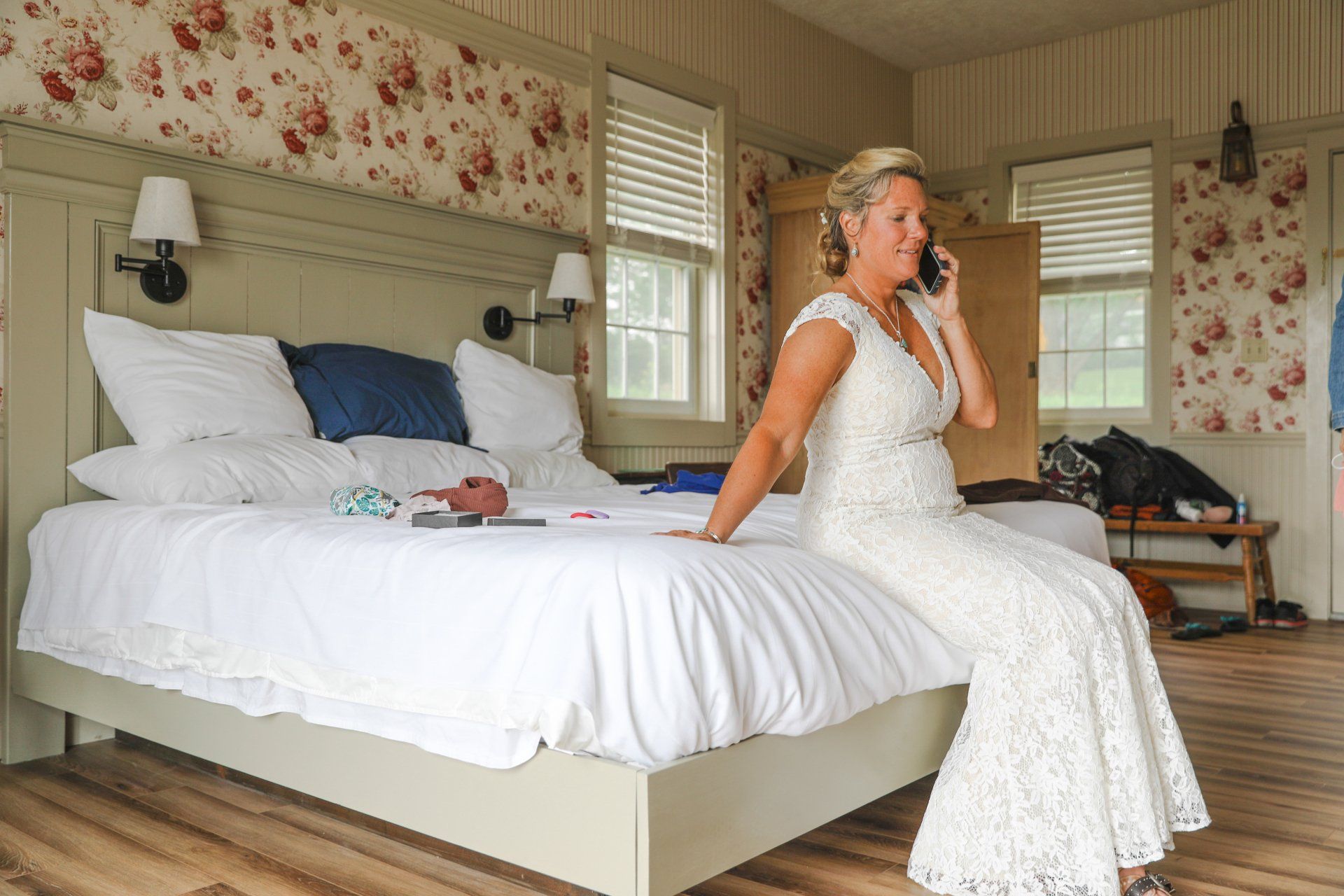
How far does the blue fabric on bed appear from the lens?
11.9 ft

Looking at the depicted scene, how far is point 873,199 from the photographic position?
2213 mm

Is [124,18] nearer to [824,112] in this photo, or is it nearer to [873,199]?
[873,199]

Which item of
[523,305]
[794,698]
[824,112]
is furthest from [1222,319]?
[794,698]

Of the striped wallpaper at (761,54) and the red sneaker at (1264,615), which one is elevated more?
the striped wallpaper at (761,54)

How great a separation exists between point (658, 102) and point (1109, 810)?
3857mm

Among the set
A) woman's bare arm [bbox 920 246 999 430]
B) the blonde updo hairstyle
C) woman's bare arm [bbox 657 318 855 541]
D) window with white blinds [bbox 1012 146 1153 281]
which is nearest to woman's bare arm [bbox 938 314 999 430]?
woman's bare arm [bbox 920 246 999 430]

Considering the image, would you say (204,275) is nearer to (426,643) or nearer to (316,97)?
(316,97)

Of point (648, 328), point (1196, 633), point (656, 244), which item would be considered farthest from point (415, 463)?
point (1196, 633)

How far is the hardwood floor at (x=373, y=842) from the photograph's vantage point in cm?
200

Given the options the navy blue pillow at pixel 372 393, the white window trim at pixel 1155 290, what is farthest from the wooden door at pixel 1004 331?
the navy blue pillow at pixel 372 393

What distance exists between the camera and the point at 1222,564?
5539 mm

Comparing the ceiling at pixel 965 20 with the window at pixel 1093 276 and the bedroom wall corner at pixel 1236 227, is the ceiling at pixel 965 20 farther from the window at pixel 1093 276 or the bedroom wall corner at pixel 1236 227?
the window at pixel 1093 276

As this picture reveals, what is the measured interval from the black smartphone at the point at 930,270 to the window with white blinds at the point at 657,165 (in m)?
2.53

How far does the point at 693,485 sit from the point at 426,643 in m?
1.97
